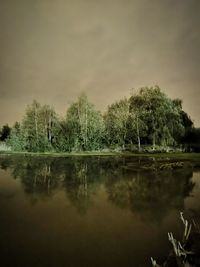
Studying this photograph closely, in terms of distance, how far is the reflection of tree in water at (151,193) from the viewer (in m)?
12.8

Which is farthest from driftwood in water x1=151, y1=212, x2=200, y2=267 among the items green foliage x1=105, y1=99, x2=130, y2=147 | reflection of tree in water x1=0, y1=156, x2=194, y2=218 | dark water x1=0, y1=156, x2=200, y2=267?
green foliage x1=105, y1=99, x2=130, y2=147

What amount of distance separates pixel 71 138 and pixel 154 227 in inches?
2271

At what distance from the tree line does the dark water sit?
38.3 meters

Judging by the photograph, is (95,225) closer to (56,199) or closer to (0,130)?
(56,199)

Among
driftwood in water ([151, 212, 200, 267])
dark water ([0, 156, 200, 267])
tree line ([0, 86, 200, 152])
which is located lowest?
dark water ([0, 156, 200, 267])

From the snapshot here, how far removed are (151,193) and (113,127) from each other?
5698 centimetres

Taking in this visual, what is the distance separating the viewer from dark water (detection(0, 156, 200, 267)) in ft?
24.6

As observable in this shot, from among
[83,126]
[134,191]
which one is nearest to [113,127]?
[83,126]

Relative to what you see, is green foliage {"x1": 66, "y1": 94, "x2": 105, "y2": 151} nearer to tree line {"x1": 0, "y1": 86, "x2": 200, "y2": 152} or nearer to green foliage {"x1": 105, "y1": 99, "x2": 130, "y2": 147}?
tree line {"x1": 0, "y1": 86, "x2": 200, "y2": 152}

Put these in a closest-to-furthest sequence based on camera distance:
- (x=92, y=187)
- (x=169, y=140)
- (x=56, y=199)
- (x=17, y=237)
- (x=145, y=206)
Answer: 1. (x=17, y=237)
2. (x=145, y=206)
3. (x=56, y=199)
4. (x=92, y=187)
5. (x=169, y=140)

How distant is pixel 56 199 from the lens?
47.2 feet

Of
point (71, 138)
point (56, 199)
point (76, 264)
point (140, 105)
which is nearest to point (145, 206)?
point (56, 199)

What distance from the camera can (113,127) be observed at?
7275 centimetres

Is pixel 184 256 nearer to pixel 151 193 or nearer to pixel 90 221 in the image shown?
pixel 90 221
